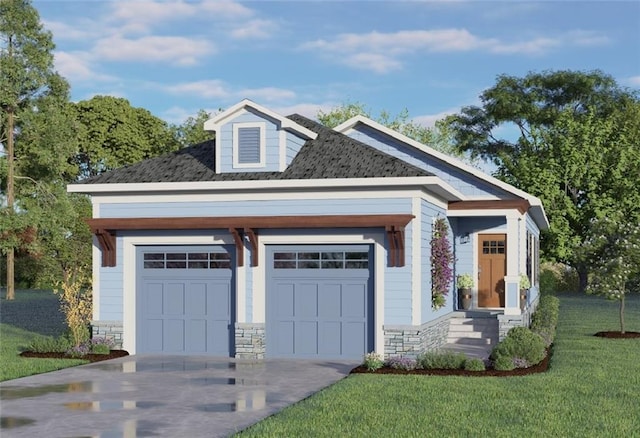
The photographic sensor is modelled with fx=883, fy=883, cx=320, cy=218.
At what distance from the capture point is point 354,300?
18.4 metres

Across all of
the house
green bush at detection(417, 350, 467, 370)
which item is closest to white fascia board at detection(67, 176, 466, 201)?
the house

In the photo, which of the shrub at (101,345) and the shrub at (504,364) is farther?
the shrub at (101,345)

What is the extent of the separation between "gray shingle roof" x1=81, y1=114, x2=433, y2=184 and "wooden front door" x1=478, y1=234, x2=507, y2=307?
8.52 metres

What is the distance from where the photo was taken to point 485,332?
23109 millimetres

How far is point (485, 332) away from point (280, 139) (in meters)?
8.04

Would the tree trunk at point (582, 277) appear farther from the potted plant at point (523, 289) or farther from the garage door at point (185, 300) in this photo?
the garage door at point (185, 300)

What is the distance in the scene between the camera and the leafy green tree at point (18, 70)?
45.2 metres

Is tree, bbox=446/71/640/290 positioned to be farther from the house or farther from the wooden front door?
the house

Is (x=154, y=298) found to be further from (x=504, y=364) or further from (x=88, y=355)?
(x=504, y=364)

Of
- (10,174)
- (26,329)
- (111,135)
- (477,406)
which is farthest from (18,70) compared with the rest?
(477,406)

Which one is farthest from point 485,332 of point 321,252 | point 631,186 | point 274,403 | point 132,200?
point 631,186

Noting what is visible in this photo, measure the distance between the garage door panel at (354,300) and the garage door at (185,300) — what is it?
8.12 ft

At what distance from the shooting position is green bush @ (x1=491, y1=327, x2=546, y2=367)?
54.1 feet

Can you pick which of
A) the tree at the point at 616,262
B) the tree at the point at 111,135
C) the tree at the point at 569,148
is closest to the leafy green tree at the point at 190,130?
the tree at the point at 111,135
